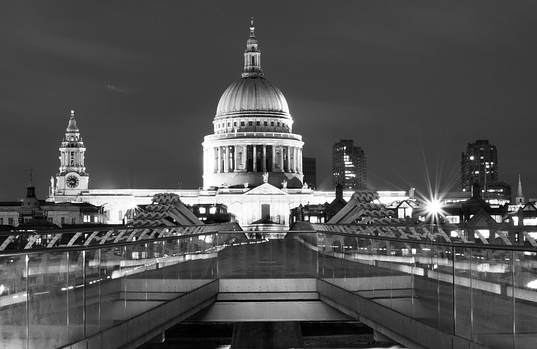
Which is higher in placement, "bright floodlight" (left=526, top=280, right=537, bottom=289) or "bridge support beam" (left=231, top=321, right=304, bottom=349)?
"bright floodlight" (left=526, top=280, right=537, bottom=289)

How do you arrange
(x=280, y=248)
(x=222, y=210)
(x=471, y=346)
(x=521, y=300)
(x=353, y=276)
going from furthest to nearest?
(x=222, y=210) → (x=280, y=248) → (x=353, y=276) → (x=471, y=346) → (x=521, y=300)

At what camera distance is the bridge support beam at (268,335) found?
26.7m

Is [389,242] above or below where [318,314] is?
above

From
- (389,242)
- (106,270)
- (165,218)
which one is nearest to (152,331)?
(106,270)

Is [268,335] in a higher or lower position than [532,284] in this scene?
lower

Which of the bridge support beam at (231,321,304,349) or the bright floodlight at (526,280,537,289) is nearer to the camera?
the bright floodlight at (526,280,537,289)

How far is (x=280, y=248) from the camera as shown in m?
33.2

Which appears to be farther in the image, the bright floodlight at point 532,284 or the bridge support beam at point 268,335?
the bridge support beam at point 268,335

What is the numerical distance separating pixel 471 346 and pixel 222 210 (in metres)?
172

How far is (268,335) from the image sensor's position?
27219 millimetres

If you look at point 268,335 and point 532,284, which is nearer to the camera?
point 532,284

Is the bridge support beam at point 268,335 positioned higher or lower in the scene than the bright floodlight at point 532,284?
lower

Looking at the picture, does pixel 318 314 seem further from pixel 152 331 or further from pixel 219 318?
pixel 152 331

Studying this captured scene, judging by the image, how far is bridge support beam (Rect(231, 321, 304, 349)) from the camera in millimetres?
26719
